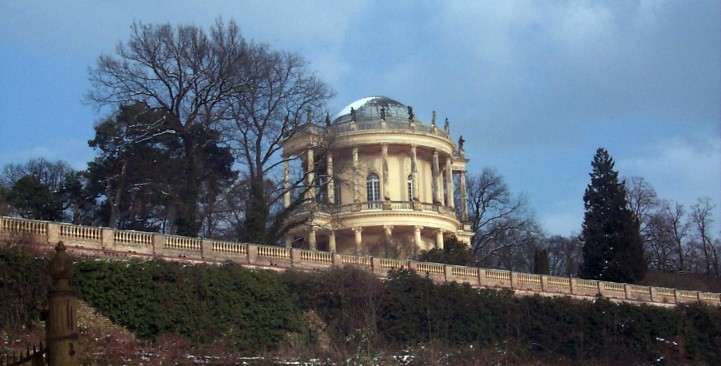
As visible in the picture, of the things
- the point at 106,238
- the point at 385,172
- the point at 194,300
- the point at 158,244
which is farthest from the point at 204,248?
the point at 385,172

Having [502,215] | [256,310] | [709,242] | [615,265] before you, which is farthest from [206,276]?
[709,242]

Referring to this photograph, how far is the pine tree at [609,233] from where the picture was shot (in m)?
50.4

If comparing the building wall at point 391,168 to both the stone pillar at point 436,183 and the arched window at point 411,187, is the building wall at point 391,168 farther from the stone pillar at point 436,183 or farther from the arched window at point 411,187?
the stone pillar at point 436,183

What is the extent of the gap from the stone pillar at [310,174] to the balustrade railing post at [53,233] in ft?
47.9

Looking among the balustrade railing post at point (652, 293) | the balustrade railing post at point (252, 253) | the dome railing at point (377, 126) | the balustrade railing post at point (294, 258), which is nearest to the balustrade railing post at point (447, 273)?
the balustrade railing post at point (294, 258)

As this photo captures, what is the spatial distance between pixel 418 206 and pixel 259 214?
19725mm

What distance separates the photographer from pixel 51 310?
10.7 m

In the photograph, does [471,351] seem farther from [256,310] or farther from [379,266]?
[256,310]

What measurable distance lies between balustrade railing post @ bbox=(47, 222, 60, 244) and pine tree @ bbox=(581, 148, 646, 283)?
97.2 feet

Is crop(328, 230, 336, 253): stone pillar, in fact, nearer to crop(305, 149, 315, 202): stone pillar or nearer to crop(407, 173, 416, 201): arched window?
crop(407, 173, 416, 201): arched window

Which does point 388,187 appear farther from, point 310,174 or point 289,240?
point 310,174

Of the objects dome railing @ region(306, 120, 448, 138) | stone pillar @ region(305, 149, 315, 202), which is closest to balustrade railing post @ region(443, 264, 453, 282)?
stone pillar @ region(305, 149, 315, 202)

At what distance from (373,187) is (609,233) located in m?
13.8

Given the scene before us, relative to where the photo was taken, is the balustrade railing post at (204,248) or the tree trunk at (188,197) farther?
the tree trunk at (188,197)
